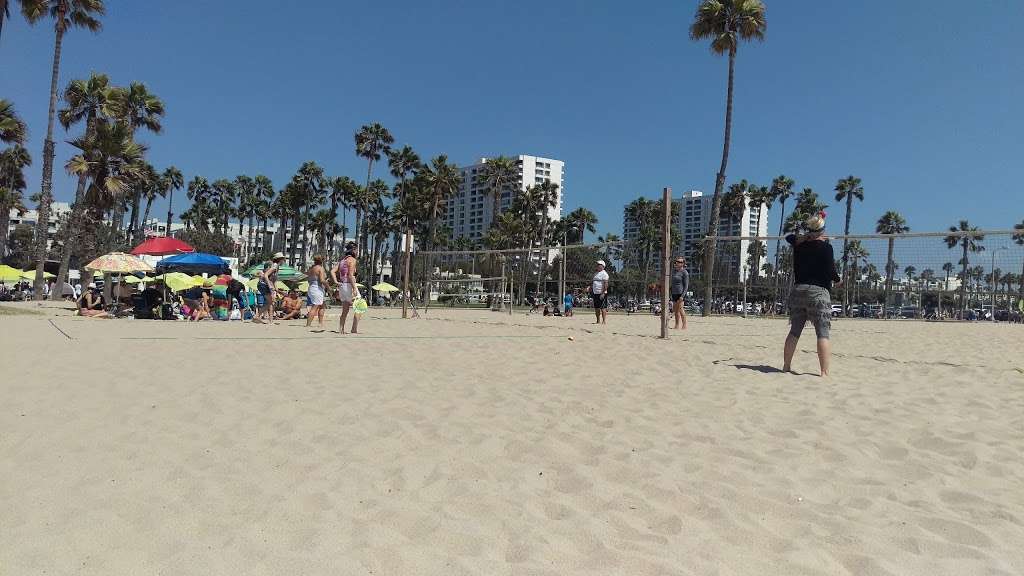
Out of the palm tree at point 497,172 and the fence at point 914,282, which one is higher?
the palm tree at point 497,172

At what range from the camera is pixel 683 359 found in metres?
7.02

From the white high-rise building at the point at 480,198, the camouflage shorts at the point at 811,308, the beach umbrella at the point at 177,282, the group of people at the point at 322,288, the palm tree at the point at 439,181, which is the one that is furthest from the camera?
the white high-rise building at the point at 480,198

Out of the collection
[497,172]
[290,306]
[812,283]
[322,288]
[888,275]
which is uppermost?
[497,172]

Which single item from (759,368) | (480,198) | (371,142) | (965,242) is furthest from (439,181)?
(480,198)

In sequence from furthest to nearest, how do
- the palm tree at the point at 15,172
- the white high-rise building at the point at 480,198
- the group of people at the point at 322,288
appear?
the white high-rise building at the point at 480,198, the palm tree at the point at 15,172, the group of people at the point at 322,288

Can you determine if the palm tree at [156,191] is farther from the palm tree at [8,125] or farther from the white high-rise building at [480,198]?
the white high-rise building at [480,198]

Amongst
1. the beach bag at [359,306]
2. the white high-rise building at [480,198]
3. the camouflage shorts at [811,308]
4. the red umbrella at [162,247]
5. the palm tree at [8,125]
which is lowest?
the beach bag at [359,306]

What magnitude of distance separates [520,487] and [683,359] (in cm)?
462

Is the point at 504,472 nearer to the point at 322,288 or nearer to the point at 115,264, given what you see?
the point at 322,288

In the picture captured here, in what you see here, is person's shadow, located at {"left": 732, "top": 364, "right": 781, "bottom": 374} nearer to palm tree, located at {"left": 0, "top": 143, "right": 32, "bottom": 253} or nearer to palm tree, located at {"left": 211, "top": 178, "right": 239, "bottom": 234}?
palm tree, located at {"left": 0, "top": 143, "right": 32, "bottom": 253}

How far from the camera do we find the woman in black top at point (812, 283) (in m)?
6.04

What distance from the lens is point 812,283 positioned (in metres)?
6.21

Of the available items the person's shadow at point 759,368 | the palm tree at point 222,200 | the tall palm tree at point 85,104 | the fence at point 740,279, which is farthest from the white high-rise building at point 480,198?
the person's shadow at point 759,368

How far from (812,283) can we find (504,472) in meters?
4.51
